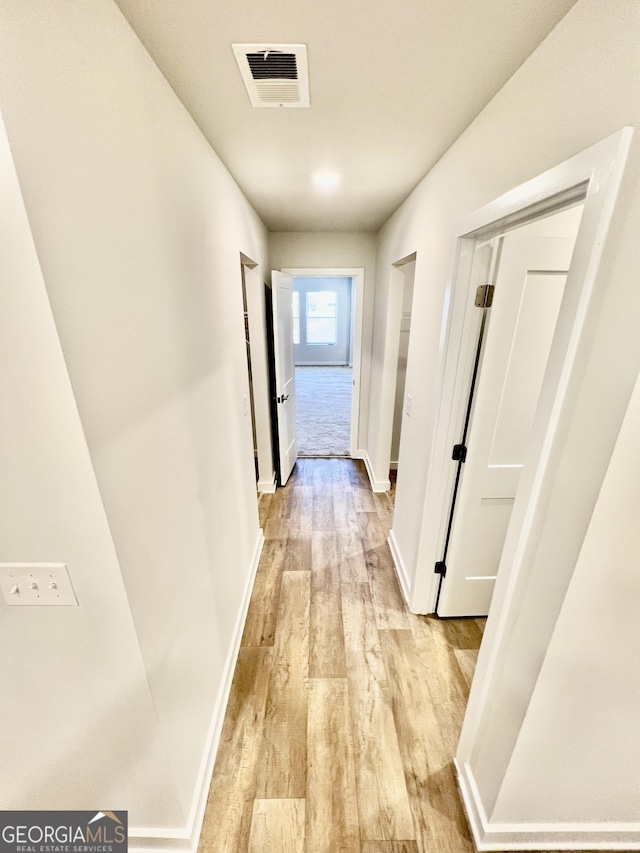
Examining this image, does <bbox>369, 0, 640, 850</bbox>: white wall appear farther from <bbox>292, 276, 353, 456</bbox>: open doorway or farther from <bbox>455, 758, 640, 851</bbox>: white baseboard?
Answer: <bbox>292, 276, 353, 456</bbox>: open doorway

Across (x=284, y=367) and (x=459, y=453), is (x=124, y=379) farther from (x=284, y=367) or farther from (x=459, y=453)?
(x=284, y=367)

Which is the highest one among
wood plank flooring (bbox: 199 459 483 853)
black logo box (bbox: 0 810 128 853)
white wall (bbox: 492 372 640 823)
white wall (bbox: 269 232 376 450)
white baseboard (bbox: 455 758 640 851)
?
white wall (bbox: 269 232 376 450)

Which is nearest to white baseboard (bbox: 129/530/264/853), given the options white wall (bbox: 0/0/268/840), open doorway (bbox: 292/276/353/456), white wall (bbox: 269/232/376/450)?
white wall (bbox: 0/0/268/840)

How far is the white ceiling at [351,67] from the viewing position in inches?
28.7

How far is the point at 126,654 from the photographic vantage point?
2.62 feet

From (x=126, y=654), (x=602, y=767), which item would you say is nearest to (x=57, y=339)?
(x=126, y=654)

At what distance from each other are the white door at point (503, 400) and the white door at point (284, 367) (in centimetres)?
183

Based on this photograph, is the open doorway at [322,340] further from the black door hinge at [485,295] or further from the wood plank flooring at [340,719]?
the black door hinge at [485,295]

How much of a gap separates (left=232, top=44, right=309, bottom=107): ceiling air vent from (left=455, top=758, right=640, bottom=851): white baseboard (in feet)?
7.69

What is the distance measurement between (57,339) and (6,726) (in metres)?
1.03

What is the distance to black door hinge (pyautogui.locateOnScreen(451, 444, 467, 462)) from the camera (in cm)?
154

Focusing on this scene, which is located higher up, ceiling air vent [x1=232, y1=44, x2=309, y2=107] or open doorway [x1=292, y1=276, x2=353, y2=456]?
ceiling air vent [x1=232, y1=44, x2=309, y2=107]

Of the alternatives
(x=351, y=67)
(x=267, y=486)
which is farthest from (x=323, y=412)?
(x=351, y=67)

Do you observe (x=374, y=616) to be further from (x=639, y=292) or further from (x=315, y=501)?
(x=639, y=292)
